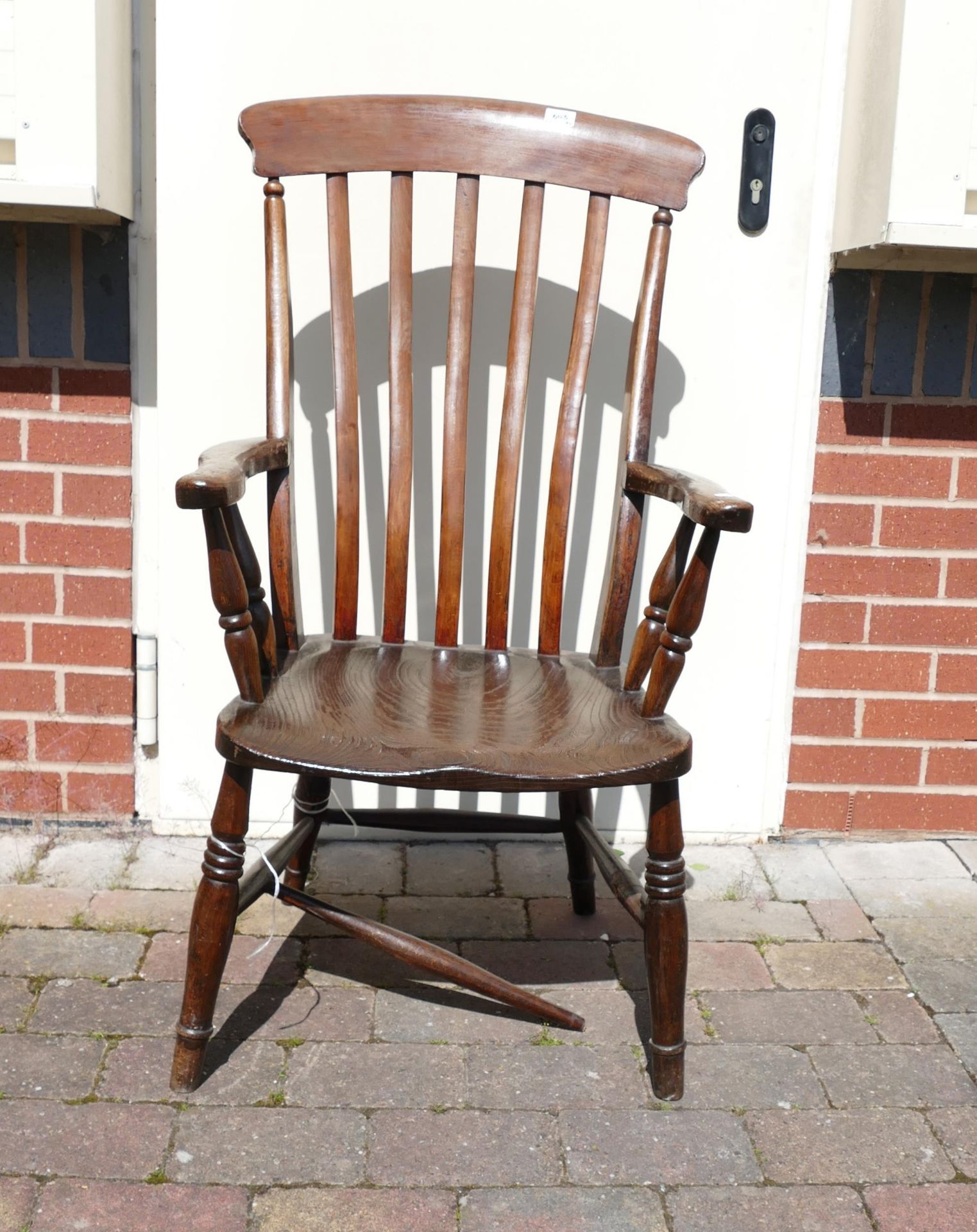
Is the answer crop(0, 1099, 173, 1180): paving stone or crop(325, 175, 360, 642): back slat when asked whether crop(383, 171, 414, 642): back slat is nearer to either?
crop(325, 175, 360, 642): back slat

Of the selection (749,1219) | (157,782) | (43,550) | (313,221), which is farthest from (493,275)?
(749,1219)

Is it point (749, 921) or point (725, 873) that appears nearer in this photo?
point (749, 921)

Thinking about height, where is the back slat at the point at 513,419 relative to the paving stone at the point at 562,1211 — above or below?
above

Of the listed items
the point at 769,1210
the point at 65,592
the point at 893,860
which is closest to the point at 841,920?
the point at 893,860

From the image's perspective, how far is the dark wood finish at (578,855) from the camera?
205cm

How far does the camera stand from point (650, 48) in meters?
2.11

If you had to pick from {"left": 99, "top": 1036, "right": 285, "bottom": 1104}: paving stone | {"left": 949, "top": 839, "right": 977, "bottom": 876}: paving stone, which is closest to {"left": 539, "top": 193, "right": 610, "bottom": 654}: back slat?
{"left": 99, "top": 1036, "right": 285, "bottom": 1104}: paving stone

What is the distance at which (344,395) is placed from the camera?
191 cm

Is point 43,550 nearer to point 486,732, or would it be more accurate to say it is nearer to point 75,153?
point 75,153

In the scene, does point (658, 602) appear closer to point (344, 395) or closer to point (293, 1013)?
point (344, 395)

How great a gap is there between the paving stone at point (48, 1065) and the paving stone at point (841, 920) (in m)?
1.12

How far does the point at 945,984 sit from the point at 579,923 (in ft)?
1.83

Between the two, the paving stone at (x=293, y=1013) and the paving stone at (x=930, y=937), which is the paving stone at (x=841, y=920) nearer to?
the paving stone at (x=930, y=937)

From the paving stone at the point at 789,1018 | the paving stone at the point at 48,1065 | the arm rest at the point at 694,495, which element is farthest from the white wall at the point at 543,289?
the paving stone at the point at 48,1065
